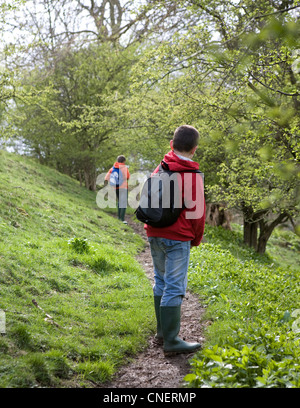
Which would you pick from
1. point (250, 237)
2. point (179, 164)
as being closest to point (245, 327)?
point (179, 164)

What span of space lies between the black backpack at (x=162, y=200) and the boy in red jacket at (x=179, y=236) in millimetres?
71

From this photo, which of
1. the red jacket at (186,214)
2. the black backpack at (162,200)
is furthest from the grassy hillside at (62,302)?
the black backpack at (162,200)

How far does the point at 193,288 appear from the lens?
24.5 ft

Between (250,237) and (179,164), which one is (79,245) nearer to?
(179,164)

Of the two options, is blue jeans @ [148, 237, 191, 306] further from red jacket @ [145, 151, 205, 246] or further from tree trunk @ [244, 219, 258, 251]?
tree trunk @ [244, 219, 258, 251]

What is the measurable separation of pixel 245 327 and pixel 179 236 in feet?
4.76

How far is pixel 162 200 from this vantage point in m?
4.50

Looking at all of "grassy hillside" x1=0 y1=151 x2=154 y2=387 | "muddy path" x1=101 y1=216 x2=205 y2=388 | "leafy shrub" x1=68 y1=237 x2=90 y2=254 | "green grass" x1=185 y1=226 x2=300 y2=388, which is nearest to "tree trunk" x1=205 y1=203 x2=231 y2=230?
"grassy hillside" x1=0 y1=151 x2=154 y2=387

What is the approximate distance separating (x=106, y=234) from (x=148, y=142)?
7670mm

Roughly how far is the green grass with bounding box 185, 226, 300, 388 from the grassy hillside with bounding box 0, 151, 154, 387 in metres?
1.01

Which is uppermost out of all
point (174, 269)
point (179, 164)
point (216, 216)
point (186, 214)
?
point (179, 164)

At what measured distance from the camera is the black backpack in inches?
176
